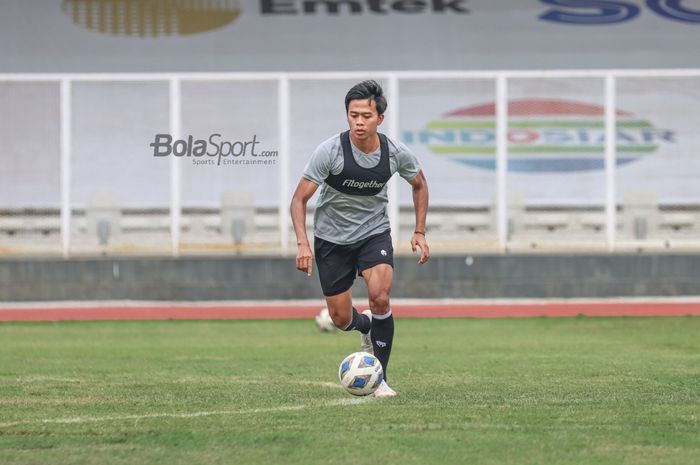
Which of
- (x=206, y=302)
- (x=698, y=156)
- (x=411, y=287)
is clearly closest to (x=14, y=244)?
(x=206, y=302)

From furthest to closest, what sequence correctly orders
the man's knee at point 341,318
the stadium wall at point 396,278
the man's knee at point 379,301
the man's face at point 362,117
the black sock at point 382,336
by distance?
the stadium wall at point 396,278
the man's knee at point 341,318
the black sock at point 382,336
the man's knee at point 379,301
the man's face at point 362,117

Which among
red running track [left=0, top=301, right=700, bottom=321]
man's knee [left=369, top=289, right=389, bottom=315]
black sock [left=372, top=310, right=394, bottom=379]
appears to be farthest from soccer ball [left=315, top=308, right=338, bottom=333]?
man's knee [left=369, top=289, right=389, bottom=315]

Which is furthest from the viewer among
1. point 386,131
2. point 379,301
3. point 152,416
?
point 386,131

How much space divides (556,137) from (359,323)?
10.8 m

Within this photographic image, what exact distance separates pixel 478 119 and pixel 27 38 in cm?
1034

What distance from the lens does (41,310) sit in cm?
1906

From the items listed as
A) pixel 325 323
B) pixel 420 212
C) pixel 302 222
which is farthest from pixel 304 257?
pixel 325 323

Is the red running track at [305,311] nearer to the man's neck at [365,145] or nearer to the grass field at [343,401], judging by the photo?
the grass field at [343,401]

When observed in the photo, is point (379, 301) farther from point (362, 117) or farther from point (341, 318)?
point (362, 117)

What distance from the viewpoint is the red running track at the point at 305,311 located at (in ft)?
60.9

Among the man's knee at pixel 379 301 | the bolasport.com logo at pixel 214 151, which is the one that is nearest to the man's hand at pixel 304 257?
the man's knee at pixel 379 301

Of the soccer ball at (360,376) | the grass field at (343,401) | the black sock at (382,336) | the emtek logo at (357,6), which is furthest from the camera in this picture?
the emtek logo at (357,6)

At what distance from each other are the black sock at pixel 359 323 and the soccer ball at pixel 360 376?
86 centimetres

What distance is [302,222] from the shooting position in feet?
30.2
